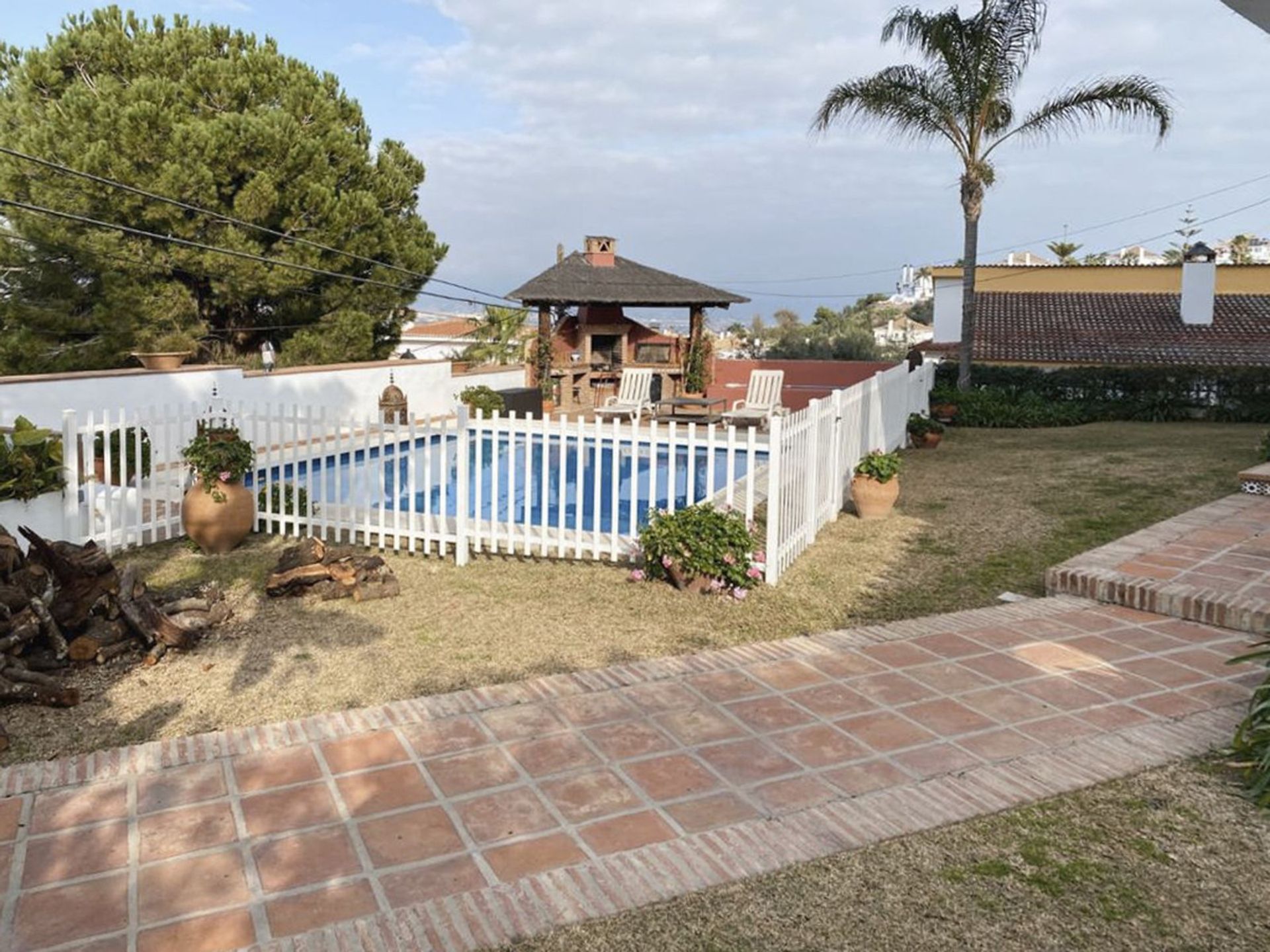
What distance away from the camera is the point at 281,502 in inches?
344

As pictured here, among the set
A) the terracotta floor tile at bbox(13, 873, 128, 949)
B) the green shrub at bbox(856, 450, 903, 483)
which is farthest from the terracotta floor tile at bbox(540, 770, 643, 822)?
the green shrub at bbox(856, 450, 903, 483)

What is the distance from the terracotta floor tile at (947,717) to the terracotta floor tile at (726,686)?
0.77 meters

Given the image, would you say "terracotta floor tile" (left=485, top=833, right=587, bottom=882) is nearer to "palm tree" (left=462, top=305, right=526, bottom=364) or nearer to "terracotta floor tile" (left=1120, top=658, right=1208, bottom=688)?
"terracotta floor tile" (left=1120, top=658, right=1208, bottom=688)

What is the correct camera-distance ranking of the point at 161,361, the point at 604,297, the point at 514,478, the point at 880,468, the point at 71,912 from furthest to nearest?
the point at 604,297 < the point at 161,361 < the point at 514,478 < the point at 880,468 < the point at 71,912

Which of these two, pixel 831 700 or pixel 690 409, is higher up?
pixel 690 409

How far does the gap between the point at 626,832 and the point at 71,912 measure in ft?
5.97

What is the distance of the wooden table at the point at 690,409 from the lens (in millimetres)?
20125

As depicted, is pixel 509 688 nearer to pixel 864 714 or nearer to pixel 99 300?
pixel 864 714

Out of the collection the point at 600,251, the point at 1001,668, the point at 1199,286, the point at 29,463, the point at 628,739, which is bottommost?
the point at 628,739

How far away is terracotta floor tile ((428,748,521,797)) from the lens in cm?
396

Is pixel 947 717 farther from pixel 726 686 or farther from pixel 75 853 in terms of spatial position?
pixel 75 853

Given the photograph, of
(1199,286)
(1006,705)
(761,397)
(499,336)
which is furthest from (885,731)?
(499,336)

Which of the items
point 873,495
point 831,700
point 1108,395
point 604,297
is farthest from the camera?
point 604,297

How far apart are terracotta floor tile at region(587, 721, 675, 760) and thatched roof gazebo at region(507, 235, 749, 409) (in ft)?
60.1
